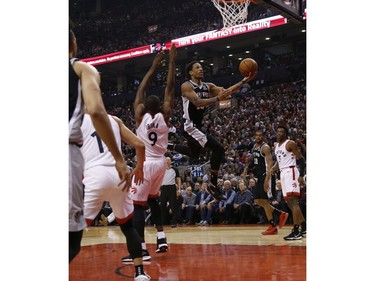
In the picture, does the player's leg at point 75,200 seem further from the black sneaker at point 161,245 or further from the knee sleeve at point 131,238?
the black sneaker at point 161,245

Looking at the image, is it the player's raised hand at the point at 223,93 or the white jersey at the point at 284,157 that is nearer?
the player's raised hand at the point at 223,93

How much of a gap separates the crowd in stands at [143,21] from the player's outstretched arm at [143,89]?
0.43 metres

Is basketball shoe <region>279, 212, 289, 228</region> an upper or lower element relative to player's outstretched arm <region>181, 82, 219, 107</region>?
lower

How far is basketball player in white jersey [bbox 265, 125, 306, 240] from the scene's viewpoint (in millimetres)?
4871

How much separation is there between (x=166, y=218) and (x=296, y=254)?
47.9 inches

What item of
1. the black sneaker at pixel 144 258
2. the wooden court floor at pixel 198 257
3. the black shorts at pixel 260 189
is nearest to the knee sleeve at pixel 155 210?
the wooden court floor at pixel 198 257

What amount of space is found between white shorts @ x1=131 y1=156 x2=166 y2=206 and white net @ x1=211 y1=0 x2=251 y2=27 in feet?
5.83

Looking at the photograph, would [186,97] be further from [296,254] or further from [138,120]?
[296,254]

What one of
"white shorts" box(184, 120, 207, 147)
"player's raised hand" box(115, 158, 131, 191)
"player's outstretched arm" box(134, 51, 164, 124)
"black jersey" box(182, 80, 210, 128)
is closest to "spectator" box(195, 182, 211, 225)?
"white shorts" box(184, 120, 207, 147)

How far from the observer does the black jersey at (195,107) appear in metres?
4.62

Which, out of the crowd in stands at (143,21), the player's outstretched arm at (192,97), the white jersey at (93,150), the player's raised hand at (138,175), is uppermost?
the crowd in stands at (143,21)

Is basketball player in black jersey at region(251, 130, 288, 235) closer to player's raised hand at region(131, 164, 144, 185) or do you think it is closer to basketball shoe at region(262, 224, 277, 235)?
basketball shoe at region(262, 224, 277, 235)
